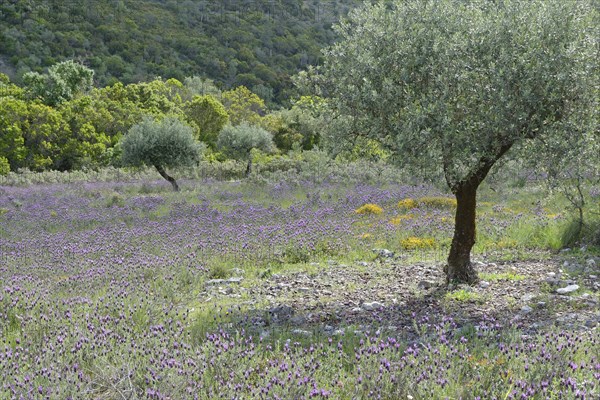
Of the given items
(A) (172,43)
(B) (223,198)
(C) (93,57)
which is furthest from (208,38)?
(B) (223,198)

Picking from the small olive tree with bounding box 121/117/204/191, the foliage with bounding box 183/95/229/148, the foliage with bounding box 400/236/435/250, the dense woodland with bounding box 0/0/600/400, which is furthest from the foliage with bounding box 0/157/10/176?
the foliage with bounding box 400/236/435/250

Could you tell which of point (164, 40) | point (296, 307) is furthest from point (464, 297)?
point (164, 40)

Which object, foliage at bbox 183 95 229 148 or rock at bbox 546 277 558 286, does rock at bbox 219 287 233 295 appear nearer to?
rock at bbox 546 277 558 286

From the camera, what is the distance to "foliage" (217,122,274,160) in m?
38.5

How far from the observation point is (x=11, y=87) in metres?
57.2

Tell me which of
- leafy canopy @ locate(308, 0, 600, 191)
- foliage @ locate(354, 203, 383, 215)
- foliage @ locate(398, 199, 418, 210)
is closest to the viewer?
leafy canopy @ locate(308, 0, 600, 191)

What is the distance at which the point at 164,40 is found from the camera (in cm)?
9962

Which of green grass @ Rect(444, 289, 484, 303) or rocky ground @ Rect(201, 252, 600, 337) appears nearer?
rocky ground @ Rect(201, 252, 600, 337)

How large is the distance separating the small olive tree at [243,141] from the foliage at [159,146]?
8104mm

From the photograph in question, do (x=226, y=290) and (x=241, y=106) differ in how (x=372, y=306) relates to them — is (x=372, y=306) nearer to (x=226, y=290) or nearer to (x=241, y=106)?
(x=226, y=290)

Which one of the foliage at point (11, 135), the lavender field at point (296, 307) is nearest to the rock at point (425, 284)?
the lavender field at point (296, 307)

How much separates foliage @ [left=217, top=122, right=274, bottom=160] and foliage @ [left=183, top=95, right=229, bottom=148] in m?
19.8

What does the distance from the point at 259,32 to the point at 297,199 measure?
97922mm

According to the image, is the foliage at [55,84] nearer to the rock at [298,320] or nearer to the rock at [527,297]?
the rock at [298,320]
